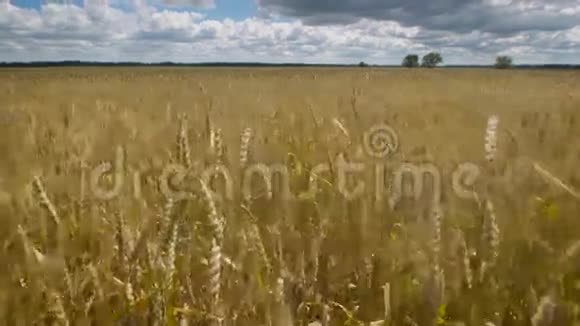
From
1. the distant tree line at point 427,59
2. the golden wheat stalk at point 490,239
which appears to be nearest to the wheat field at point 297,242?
the golden wheat stalk at point 490,239

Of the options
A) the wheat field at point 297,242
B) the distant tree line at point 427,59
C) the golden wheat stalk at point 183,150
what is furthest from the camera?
the distant tree line at point 427,59

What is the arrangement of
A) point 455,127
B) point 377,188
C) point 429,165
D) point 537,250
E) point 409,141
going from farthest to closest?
point 455,127, point 409,141, point 429,165, point 377,188, point 537,250

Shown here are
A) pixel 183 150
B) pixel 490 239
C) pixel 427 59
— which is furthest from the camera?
pixel 427 59

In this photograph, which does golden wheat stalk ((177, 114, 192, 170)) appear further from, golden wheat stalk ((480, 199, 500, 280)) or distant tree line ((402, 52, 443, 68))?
distant tree line ((402, 52, 443, 68))

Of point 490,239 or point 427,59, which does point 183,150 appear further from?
point 427,59

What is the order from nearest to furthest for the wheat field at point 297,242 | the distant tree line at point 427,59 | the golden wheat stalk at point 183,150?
1. the wheat field at point 297,242
2. the golden wheat stalk at point 183,150
3. the distant tree line at point 427,59

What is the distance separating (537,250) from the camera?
105 cm

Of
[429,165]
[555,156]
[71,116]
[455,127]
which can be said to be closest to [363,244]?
[429,165]

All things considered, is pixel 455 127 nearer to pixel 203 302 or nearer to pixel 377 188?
pixel 377 188

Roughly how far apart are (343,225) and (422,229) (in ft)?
0.66

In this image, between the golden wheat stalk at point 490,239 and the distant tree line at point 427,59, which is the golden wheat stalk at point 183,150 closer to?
the golden wheat stalk at point 490,239

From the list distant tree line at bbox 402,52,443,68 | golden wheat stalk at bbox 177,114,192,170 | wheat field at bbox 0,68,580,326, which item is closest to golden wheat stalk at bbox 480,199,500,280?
wheat field at bbox 0,68,580,326

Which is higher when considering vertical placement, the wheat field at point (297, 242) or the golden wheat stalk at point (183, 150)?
the golden wheat stalk at point (183, 150)

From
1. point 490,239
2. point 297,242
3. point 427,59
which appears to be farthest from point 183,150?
point 427,59
